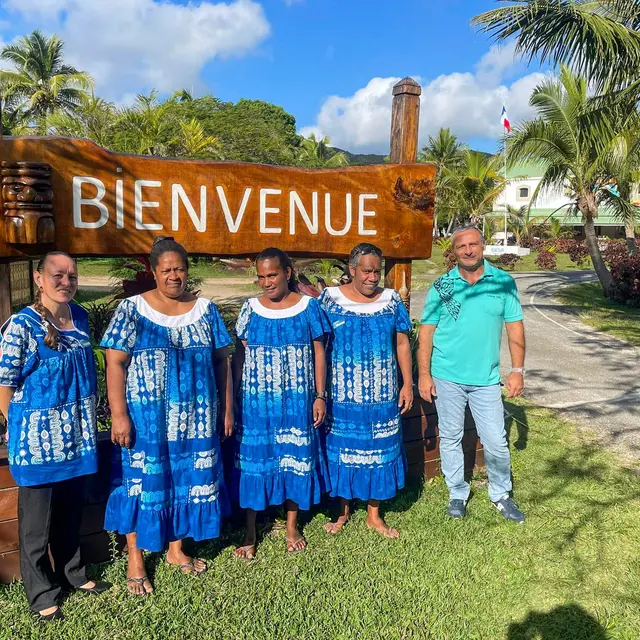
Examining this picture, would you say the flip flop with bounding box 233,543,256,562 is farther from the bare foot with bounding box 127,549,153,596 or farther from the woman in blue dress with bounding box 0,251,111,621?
the woman in blue dress with bounding box 0,251,111,621

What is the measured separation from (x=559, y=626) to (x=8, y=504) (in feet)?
7.98

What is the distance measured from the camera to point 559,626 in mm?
2422

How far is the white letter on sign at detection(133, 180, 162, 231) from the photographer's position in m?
3.12

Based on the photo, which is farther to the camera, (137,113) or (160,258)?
(137,113)

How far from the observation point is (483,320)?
3.05 m

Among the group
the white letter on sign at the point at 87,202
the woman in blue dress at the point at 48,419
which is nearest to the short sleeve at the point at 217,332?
the woman in blue dress at the point at 48,419

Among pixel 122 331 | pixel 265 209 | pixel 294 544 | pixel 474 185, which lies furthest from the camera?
pixel 474 185

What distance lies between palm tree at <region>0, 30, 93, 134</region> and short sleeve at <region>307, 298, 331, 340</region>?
25.5 meters

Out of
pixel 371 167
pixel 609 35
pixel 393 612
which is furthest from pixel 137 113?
pixel 393 612

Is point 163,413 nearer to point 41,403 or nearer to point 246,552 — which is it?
point 41,403

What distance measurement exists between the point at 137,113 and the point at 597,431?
1287 cm

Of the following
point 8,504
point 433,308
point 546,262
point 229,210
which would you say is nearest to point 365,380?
point 433,308

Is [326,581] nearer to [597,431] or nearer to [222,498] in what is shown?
[222,498]

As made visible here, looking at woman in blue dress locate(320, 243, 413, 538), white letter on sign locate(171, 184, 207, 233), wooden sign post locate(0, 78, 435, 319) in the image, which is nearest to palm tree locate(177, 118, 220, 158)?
wooden sign post locate(0, 78, 435, 319)
